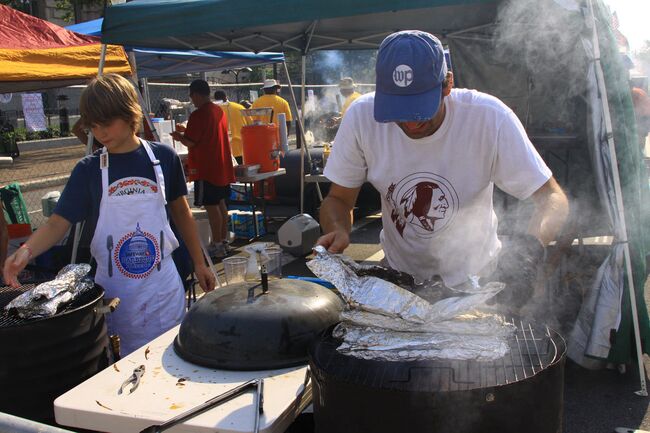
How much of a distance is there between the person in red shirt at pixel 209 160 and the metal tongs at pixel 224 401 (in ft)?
17.2

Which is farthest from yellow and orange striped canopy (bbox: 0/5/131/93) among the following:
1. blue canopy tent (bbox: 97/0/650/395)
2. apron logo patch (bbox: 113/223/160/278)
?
apron logo patch (bbox: 113/223/160/278)

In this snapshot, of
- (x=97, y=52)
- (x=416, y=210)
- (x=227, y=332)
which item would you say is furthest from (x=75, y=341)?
(x=97, y=52)

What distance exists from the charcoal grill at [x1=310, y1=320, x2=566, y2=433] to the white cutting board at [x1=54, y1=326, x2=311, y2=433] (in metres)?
0.14

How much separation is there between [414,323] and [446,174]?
0.69 metres

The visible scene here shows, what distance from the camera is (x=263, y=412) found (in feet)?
4.83

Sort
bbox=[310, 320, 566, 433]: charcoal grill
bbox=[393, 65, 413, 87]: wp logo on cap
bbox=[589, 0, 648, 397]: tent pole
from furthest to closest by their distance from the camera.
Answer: bbox=[589, 0, 648, 397]: tent pole < bbox=[393, 65, 413, 87]: wp logo on cap < bbox=[310, 320, 566, 433]: charcoal grill

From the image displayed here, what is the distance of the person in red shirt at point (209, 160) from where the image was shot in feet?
22.3

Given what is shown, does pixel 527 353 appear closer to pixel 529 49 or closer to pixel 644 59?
pixel 529 49

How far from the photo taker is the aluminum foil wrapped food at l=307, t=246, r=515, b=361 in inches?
58.2

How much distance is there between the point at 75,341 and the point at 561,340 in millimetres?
1567

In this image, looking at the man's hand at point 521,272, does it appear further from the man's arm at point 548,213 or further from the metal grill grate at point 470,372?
the metal grill grate at point 470,372

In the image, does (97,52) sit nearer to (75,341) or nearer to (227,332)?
Answer: (75,341)

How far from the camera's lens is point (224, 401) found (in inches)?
60.6

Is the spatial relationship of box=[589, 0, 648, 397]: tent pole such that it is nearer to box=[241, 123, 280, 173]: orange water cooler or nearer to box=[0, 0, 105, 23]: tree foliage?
box=[241, 123, 280, 173]: orange water cooler
